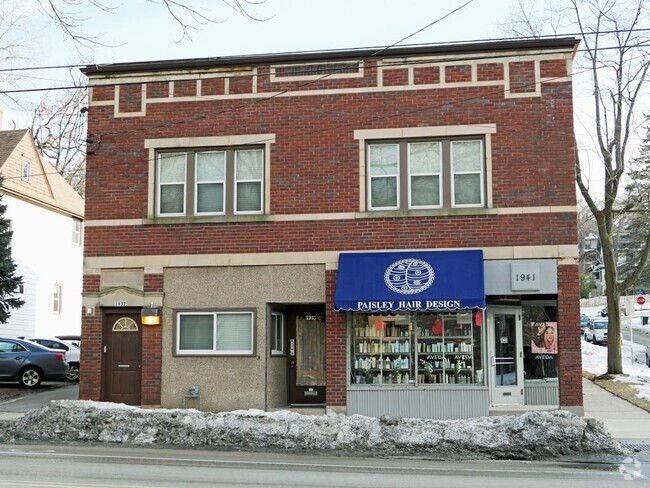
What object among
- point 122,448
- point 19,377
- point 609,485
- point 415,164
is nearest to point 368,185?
point 415,164

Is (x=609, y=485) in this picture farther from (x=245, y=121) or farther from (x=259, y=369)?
(x=245, y=121)

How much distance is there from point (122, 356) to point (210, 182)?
14.3ft

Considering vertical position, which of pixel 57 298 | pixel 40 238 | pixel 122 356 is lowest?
pixel 122 356

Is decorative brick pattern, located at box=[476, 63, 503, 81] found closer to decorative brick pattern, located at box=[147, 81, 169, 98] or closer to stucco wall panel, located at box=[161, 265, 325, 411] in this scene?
stucco wall panel, located at box=[161, 265, 325, 411]

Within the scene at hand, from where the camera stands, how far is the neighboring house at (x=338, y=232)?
623 inches

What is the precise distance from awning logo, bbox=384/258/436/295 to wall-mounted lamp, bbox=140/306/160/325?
16.8ft

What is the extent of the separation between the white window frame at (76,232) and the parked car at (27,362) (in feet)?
49.0

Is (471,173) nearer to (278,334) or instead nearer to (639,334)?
(278,334)

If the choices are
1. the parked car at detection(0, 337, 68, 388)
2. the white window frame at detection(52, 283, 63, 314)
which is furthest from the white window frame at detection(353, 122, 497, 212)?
the white window frame at detection(52, 283, 63, 314)

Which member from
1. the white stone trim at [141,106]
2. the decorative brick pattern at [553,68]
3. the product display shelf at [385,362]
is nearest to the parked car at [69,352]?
the white stone trim at [141,106]

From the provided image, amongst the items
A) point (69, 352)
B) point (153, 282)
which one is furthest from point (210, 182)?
point (69, 352)

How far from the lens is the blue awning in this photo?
15328 mm

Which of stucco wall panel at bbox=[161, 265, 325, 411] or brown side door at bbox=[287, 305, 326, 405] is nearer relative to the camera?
stucco wall panel at bbox=[161, 265, 325, 411]

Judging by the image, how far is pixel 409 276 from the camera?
51.5ft
